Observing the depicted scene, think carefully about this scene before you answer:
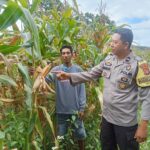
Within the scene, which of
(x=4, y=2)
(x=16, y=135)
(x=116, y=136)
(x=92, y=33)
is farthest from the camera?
(x=92, y=33)

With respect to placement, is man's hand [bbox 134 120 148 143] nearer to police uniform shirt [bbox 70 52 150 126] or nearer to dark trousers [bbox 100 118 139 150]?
police uniform shirt [bbox 70 52 150 126]

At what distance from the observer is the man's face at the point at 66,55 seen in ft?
11.0

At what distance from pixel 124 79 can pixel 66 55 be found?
2.75 ft

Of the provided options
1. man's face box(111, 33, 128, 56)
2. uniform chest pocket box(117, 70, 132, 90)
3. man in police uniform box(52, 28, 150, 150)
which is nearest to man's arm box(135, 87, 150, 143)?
man in police uniform box(52, 28, 150, 150)

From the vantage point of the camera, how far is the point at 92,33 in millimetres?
4234

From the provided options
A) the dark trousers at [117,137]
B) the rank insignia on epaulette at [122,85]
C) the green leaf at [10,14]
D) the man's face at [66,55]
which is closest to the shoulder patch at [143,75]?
the rank insignia on epaulette at [122,85]

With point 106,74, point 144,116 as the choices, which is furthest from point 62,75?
point 144,116

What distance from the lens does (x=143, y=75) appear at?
101 inches

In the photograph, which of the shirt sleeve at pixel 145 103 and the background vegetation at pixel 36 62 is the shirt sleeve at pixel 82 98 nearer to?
the background vegetation at pixel 36 62

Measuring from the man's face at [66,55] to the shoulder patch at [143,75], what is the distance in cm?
91

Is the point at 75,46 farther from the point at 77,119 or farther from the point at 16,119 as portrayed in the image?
the point at 16,119

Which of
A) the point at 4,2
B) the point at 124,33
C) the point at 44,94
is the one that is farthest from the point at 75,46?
the point at 4,2

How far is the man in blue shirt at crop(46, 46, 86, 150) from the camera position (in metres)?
3.46

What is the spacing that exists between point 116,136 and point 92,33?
5.46ft
